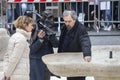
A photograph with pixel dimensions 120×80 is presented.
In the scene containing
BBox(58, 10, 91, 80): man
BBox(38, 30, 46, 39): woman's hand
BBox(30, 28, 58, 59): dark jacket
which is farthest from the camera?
BBox(30, 28, 58, 59): dark jacket

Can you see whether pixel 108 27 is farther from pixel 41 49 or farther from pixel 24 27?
pixel 24 27

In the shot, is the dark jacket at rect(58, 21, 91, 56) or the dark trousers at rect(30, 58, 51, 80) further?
the dark trousers at rect(30, 58, 51, 80)

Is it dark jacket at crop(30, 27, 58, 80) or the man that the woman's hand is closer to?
dark jacket at crop(30, 27, 58, 80)

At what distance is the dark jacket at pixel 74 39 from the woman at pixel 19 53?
0.89 meters

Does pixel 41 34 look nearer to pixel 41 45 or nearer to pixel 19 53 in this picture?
pixel 41 45

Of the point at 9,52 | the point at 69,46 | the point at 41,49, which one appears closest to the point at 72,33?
the point at 69,46

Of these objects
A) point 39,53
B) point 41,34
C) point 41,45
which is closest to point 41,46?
point 41,45

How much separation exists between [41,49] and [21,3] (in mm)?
10530

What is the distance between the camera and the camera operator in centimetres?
789

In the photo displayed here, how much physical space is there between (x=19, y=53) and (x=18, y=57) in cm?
6

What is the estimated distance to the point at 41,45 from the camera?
7.95 metres

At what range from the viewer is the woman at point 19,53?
6730 mm

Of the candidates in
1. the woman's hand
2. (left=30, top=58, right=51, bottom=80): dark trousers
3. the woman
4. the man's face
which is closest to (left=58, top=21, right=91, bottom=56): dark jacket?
the man's face

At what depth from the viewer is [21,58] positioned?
683cm
